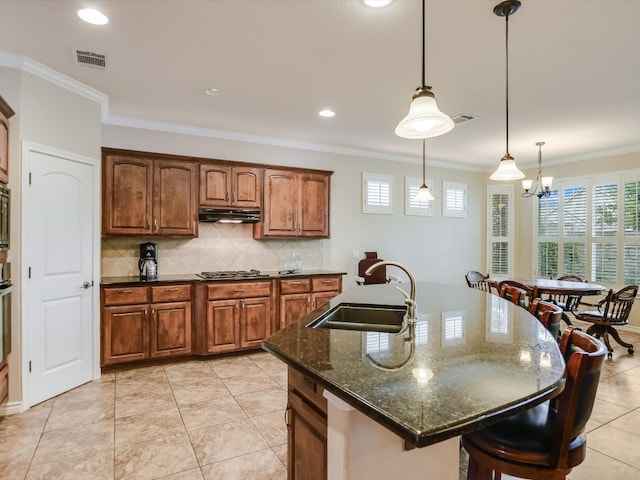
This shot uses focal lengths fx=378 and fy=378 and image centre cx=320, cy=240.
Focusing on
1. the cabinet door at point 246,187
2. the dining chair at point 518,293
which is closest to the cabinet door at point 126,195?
the cabinet door at point 246,187

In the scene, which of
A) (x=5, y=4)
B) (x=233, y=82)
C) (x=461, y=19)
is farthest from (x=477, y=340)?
(x=5, y=4)

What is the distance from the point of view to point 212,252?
16.0ft

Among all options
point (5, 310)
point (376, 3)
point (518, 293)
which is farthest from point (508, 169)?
point (5, 310)

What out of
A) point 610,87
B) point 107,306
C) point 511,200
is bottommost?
point 107,306

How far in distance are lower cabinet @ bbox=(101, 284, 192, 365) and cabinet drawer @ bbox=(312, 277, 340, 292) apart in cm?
155

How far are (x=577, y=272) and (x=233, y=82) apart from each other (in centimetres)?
602

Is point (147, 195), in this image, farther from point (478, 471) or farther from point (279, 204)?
point (478, 471)

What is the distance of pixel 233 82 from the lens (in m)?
3.44

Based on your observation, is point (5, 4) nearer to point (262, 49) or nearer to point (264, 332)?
point (262, 49)

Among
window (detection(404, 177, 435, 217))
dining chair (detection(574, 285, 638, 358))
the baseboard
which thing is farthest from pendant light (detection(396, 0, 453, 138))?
window (detection(404, 177, 435, 217))

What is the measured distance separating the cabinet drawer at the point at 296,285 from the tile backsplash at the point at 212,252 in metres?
0.62

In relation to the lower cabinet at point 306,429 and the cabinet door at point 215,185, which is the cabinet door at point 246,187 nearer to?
the cabinet door at point 215,185

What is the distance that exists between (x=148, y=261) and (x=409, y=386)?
12.8 ft

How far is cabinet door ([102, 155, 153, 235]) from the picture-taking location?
4.01 meters
